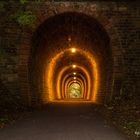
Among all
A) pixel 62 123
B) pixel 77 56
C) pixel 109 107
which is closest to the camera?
pixel 62 123

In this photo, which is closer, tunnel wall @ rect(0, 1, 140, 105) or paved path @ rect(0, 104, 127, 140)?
paved path @ rect(0, 104, 127, 140)

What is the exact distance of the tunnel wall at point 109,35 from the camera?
1717cm

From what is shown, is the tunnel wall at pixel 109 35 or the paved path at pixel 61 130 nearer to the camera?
the paved path at pixel 61 130

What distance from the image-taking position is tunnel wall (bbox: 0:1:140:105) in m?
17.2

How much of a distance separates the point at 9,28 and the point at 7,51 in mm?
1010

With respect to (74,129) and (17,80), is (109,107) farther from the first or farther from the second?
(74,129)

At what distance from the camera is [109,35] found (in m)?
17.6

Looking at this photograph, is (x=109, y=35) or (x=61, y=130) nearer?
(x=61, y=130)

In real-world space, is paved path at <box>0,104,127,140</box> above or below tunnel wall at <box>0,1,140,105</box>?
below

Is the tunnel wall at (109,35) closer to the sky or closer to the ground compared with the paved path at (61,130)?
closer to the sky

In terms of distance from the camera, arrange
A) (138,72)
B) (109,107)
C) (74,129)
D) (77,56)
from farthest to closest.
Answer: (77,56), (138,72), (109,107), (74,129)

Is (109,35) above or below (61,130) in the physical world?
above

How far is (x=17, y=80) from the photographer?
17266mm

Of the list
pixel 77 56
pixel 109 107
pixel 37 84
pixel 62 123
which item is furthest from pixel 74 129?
pixel 77 56
